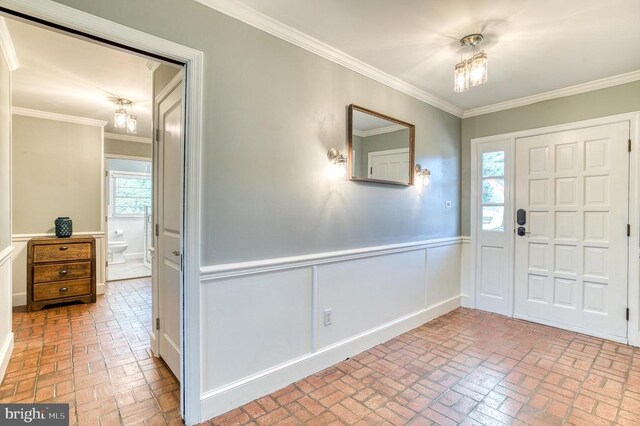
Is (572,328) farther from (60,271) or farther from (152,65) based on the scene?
(60,271)

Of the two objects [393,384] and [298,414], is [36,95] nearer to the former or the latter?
[298,414]

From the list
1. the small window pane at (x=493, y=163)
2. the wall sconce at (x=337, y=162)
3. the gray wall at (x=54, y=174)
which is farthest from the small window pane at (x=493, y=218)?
the gray wall at (x=54, y=174)

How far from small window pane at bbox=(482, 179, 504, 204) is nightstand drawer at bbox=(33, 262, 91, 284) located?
200 inches

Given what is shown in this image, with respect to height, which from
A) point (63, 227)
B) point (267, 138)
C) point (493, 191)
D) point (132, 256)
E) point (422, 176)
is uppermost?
point (267, 138)

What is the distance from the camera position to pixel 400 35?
2240mm

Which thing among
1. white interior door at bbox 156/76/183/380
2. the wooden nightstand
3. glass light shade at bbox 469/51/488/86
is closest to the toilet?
the wooden nightstand

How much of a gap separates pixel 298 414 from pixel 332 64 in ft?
8.20

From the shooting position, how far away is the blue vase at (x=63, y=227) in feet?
13.2

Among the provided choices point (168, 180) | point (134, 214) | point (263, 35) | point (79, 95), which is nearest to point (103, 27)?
point (263, 35)

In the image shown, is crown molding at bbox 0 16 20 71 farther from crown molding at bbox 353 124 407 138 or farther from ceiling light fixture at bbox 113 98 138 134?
crown molding at bbox 353 124 407 138

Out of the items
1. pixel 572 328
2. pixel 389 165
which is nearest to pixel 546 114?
pixel 389 165

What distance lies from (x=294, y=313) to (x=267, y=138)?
4.12 ft

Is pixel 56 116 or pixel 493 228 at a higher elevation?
pixel 56 116

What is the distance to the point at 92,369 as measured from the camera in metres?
2.40
